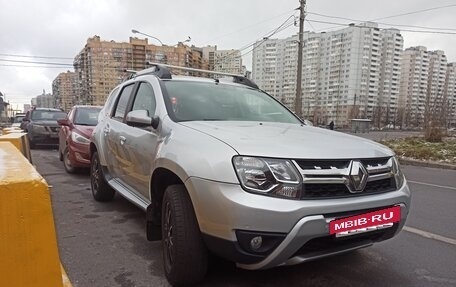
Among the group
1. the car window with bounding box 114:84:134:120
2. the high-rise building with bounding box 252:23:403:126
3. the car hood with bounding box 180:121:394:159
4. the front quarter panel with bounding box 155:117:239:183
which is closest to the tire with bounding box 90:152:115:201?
the car window with bounding box 114:84:134:120

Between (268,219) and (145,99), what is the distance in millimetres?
2264

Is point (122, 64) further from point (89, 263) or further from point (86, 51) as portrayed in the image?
point (89, 263)

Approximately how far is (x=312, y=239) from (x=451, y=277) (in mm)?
1543

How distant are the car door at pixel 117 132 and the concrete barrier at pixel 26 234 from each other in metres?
2.55

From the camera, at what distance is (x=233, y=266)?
309 centimetres

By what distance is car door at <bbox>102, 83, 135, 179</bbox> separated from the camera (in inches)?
166

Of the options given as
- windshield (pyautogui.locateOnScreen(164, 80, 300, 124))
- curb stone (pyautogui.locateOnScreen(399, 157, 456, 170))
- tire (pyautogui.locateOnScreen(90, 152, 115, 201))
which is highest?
windshield (pyautogui.locateOnScreen(164, 80, 300, 124))

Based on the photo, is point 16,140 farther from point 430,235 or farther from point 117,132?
point 430,235

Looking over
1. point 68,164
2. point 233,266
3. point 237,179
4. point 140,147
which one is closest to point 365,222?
point 237,179

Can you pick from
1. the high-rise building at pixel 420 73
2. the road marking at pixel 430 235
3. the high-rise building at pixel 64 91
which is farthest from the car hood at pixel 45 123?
the high-rise building at pixel 64 91

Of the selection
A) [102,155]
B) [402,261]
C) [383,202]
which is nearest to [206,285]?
[383,202]

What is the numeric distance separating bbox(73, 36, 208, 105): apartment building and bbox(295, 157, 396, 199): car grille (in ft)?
94.8

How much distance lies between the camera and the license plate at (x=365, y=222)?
2.33m

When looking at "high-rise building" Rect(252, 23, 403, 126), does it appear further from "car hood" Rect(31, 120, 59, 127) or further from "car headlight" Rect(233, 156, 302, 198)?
"car headlight" Rect(233, 156, 302, 198)
